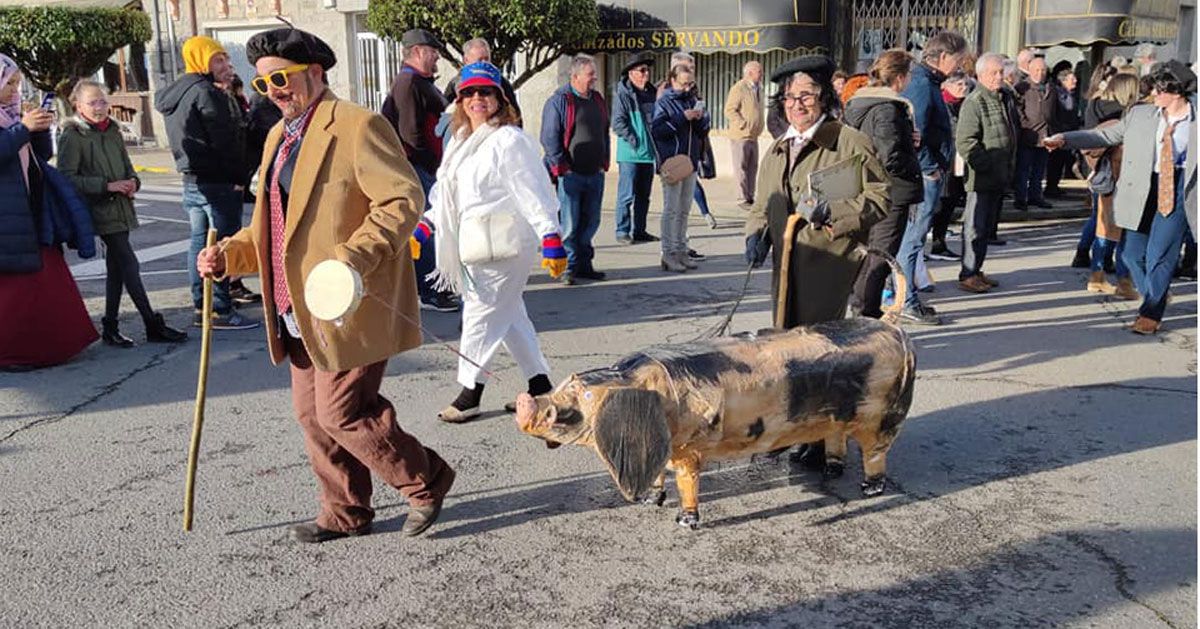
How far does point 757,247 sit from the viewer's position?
15.0 feet

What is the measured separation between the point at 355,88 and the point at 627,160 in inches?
449

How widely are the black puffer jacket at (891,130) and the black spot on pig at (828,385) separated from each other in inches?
97.3

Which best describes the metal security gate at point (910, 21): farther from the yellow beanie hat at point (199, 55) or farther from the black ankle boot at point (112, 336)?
the black ankle boot at point (112, 336)

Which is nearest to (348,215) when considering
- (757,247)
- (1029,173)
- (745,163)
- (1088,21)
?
(757,247)

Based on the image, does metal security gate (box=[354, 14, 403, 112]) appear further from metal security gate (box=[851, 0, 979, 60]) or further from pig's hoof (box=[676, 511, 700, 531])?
pig's hoof (box=[676, 511, 700, 531])

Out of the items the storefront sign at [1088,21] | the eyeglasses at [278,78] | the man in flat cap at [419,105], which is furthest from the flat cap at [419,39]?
the storefront sign at [1088,21]

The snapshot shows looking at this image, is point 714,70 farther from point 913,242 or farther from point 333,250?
point 333,250

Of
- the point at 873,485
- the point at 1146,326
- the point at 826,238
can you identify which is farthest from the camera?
the point at 1146,326

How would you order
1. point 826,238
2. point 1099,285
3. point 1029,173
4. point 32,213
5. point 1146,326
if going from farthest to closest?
point 1029,173 < point 1099,285 < point 1146,326 < point 32,213 < point 826,238

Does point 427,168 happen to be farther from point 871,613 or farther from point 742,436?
point 871,613

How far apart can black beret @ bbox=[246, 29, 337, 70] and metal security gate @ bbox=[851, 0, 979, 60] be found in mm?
13583

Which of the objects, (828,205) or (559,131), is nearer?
(828,205)

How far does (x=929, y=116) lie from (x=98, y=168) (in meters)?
5.70

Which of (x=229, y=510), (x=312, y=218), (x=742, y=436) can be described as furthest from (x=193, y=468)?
(x=742, y=436)
